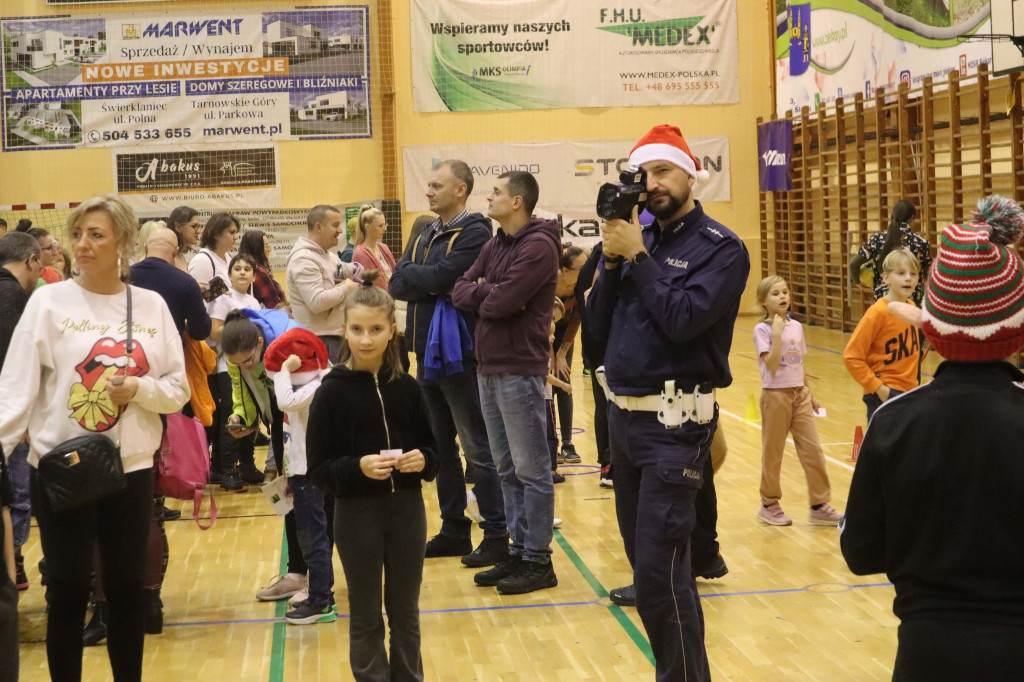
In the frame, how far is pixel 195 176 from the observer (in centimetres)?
1587

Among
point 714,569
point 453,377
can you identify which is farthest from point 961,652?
point 453,377

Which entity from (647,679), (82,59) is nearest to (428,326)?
(647,679)

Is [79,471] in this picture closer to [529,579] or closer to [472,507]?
[529,579]

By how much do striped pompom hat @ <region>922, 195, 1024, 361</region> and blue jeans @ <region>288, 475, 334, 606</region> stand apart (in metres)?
2.94

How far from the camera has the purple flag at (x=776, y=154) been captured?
52.5ft

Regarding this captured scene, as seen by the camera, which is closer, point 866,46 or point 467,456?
point 467,456

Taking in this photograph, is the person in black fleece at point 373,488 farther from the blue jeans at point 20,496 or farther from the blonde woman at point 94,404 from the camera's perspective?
the blue jeans at point 20,496

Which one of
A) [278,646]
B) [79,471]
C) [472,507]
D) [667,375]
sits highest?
[667,375]

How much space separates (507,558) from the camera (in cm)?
517

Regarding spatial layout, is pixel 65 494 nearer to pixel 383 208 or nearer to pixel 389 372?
pixel 389 372

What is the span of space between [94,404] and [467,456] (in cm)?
241

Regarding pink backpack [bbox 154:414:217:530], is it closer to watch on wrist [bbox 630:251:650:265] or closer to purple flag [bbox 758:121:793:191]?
watch on wrist [bbox 630:251:650:265]

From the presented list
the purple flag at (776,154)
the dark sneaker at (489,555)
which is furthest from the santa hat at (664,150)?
the purple flag at (776,154)

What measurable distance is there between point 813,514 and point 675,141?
3195 mm
